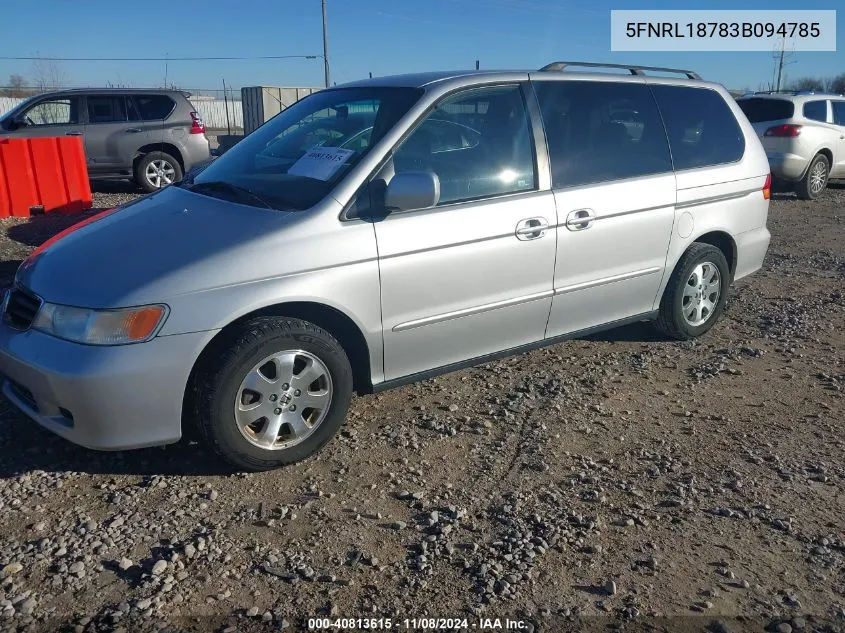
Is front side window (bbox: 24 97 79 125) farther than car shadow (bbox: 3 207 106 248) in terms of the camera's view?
Yes

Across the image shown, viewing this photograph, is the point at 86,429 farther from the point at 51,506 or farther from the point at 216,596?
the point at 216,596

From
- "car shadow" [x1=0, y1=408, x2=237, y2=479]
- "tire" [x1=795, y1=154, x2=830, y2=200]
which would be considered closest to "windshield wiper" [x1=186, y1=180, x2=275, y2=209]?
"car shadow" [x1=0, y1=408, x2=237, y2=479]

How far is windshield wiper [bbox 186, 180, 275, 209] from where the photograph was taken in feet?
11.8

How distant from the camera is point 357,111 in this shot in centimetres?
401

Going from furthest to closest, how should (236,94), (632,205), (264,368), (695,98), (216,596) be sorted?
(236,94), (695,98), (632,205), (264,368), (216,596)

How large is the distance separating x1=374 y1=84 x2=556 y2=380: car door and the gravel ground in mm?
479

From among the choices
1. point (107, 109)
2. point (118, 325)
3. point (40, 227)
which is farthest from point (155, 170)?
point (118, 325)

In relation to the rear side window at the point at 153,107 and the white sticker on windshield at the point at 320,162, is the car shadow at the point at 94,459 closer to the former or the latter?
the white sticker on windshield at the point at 320,162

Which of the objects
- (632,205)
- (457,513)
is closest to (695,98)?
(632,205)

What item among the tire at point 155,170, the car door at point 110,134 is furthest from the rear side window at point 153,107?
the tire at point 155,170

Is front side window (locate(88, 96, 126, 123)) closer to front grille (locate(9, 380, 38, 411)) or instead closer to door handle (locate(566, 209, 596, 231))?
front grille (locate(9, 380, 38, 411))

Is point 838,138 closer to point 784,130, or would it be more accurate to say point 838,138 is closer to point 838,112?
point 838,112

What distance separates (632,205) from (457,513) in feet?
7.54

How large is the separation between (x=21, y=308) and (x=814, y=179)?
486 inches
